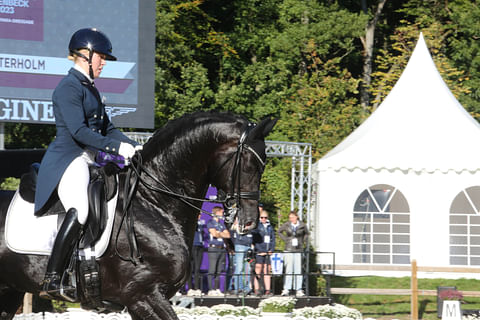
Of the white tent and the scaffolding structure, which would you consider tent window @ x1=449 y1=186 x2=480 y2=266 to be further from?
the scaffolding structure

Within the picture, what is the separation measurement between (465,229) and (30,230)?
1504cm

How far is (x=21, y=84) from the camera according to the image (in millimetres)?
15070

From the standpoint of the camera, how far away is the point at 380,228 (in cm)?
1881

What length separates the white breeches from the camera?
5.23 meters

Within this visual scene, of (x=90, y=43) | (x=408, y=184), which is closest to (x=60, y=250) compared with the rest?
(x=90, y=43)

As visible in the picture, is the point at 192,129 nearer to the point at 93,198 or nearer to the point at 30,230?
the point at 93,198

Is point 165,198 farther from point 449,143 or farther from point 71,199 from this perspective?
point 449,143

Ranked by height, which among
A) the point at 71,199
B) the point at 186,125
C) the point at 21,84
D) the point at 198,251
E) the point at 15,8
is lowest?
the point at 198,251

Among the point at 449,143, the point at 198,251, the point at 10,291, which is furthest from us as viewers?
the point at 449,143

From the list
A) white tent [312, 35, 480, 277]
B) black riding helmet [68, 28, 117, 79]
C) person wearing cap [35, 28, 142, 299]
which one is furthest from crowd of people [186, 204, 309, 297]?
black riding helmet [68, 28, 117, 79]

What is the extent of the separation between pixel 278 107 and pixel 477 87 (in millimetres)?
7424

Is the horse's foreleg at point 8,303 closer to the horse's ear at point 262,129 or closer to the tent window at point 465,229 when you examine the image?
the horse's ear at point 262,129

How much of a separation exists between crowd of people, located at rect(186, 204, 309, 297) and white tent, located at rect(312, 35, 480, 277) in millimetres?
2669

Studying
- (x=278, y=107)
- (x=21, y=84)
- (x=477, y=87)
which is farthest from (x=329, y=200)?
(x=477, y=87)
